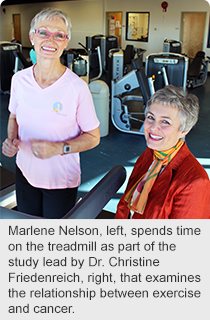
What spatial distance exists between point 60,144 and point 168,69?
Result: 14.1 ft

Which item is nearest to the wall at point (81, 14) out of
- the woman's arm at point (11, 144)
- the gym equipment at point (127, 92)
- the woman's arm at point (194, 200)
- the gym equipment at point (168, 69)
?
the gym equipment at point (168, 69)

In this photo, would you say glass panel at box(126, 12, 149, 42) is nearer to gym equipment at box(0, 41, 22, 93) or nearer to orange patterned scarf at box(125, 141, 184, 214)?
gym equipment at box(0, 41, 22, 93)

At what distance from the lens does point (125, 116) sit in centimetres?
485

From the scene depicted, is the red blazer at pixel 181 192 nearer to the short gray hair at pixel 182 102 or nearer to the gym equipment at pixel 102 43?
the short gray hair at pixel 182 102

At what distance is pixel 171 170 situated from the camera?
4.42 ft

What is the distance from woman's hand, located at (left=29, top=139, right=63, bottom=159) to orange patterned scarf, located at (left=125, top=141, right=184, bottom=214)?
1.35ft

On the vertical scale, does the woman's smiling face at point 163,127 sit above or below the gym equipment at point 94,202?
above

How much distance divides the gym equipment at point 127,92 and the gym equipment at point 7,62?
2.93m

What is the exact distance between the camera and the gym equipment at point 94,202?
3.06 feet

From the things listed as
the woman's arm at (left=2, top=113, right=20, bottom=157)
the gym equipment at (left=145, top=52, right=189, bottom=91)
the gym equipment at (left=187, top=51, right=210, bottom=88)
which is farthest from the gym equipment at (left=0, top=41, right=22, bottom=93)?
the woman's arm at (left=2, top=113, right=20, bottom=157)

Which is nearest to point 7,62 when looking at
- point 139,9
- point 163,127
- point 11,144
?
point 11,144

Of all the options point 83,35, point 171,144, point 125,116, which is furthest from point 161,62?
point 83,35

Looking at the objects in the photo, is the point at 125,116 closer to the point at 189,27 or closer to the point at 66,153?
the point at 66,153

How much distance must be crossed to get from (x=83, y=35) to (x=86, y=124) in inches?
543
